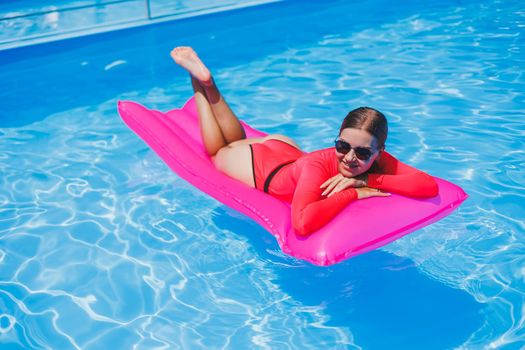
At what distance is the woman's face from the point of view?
301cm

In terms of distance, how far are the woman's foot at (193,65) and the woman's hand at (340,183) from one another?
4.42ft

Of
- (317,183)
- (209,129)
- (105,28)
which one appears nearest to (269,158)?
(209,129)

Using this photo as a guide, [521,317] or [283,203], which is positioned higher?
[283,203]

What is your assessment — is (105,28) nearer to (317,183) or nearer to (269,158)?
(269,158)

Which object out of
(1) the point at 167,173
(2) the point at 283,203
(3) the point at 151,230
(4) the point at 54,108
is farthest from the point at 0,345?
(4) the point at 54,108

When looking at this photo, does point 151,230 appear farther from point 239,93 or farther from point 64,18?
point 64,18

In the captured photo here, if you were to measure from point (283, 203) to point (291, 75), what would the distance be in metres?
3.50

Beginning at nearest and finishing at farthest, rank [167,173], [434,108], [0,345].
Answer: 1. [0,345]
2. [167,173]
3. [434,108]

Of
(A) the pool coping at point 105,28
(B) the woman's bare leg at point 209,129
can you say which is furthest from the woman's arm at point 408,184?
(A) the pool coping at point 105,28

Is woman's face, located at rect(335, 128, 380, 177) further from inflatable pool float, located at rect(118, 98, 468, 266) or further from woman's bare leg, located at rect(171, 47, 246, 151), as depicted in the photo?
woman's bare leg, located at rect(171, 47, 246, 151)

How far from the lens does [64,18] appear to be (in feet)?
27.1

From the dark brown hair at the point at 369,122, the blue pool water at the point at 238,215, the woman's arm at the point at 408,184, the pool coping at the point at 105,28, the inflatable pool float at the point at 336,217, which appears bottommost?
the blue pool water at the point at 238,215

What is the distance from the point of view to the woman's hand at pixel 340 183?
3.16m

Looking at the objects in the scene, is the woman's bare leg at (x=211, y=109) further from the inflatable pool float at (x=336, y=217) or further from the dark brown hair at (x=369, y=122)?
the dark brown hair at (x=369, y=122)
